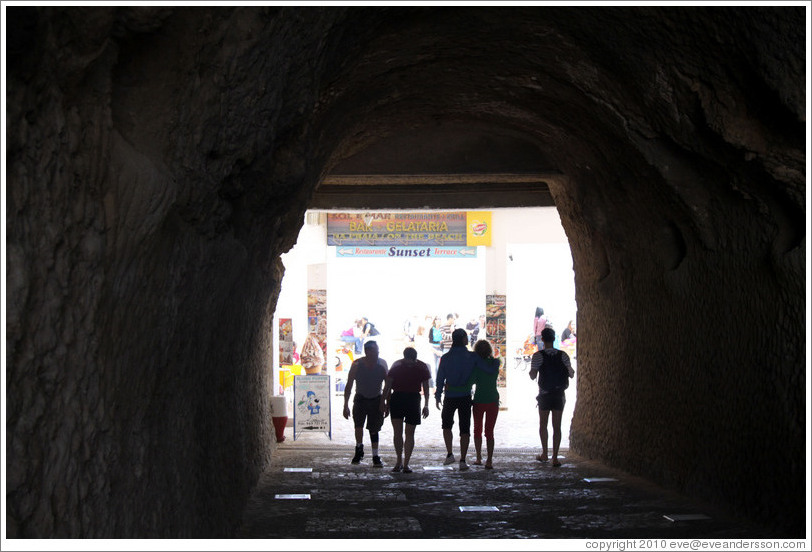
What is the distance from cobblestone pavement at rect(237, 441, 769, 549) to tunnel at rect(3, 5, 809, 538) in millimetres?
299

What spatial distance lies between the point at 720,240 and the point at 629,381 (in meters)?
2.48

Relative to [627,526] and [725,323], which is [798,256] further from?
[627,526]

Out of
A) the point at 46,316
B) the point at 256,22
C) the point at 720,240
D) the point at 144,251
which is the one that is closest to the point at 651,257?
the point at 720,240

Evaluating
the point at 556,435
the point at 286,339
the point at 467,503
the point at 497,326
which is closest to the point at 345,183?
Answer: the point at 556,435

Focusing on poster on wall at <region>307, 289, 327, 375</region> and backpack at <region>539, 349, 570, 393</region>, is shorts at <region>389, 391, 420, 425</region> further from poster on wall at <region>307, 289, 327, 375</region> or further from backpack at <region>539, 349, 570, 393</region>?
poster on wall at <region>307, 289, 327, 375</region>

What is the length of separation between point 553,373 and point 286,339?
7265 mm

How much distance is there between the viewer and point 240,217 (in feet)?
19.0

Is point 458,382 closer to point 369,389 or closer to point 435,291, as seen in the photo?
point 369,389

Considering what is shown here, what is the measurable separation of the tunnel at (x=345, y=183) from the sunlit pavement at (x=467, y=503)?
0.32 m

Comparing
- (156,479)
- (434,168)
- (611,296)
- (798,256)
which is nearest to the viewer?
(156,479)

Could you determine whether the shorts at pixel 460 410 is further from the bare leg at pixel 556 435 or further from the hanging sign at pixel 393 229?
the hanging sign at pixel 393 229

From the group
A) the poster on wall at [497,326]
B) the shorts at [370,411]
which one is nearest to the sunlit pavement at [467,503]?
the shorts at [370,411]

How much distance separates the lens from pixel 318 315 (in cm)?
1855

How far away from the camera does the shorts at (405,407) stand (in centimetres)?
893
